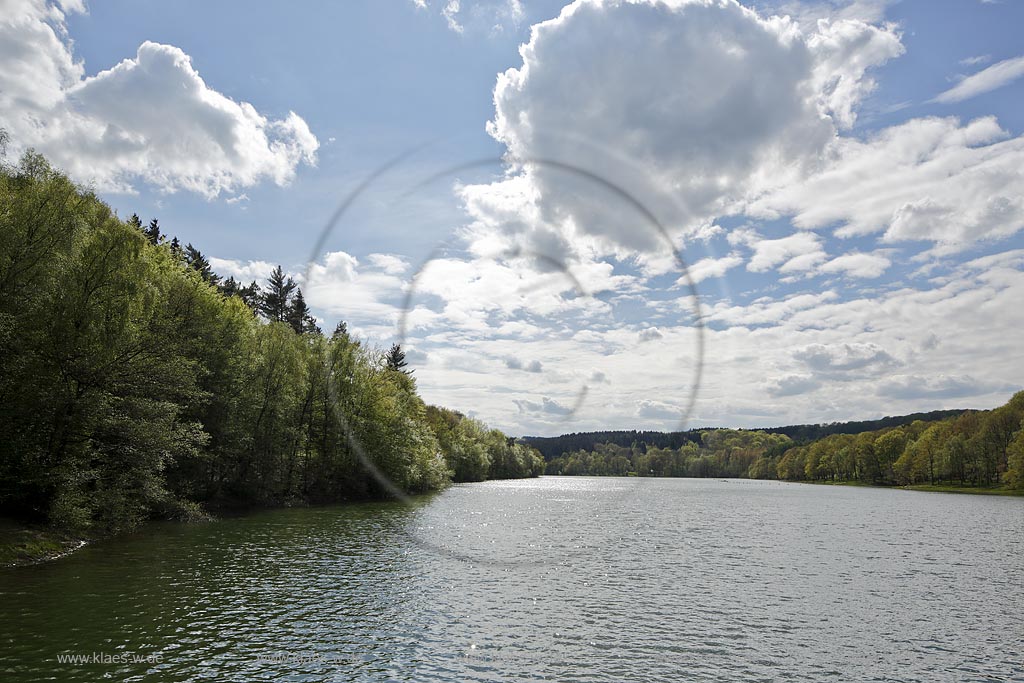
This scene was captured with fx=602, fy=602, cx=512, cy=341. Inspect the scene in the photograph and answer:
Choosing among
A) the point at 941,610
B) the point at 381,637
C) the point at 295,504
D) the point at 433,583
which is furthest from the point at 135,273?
the point at 941,610

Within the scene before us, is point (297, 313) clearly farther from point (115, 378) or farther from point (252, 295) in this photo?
point (115, 378)

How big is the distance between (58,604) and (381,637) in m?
15.0

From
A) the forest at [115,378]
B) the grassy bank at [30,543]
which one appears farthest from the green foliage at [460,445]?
the grassy bank at [30,543]

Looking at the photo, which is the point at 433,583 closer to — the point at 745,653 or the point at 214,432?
the point at 745,653

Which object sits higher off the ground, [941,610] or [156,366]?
[156,366]

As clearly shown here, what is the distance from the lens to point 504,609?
1232 inches

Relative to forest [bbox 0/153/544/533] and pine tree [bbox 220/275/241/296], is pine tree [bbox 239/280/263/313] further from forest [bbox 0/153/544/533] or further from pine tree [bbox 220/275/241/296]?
forest [bbox 0/153/544/533]

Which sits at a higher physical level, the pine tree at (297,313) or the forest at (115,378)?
the pine tree at (297,313)

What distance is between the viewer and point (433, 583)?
3666 cm

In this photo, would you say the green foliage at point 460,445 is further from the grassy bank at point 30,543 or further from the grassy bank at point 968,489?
the grassy bank at point 968,489

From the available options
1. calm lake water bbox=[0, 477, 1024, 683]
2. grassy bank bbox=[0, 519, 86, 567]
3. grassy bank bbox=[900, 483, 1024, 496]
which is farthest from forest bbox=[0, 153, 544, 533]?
grassy bank bbox=[900, 483, 1024, 496]

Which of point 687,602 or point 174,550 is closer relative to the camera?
point 687,602

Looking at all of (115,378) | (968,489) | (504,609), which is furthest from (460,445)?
(968,489)

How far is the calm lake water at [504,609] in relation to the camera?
22734 millimetres
